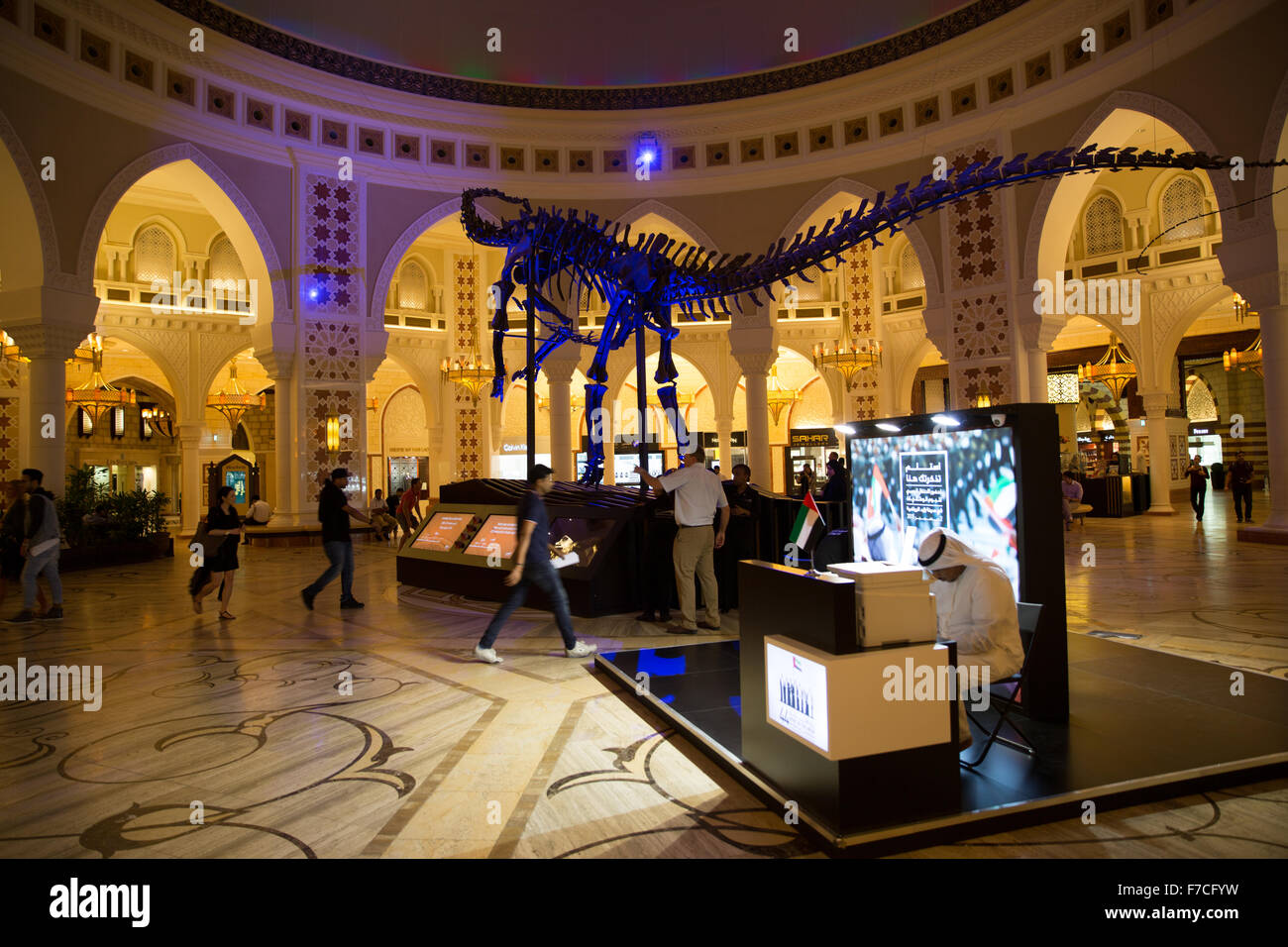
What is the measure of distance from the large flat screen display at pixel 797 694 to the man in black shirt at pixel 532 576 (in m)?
2.44

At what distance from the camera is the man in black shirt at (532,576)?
5.03 meters

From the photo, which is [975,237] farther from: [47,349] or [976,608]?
[47,349]

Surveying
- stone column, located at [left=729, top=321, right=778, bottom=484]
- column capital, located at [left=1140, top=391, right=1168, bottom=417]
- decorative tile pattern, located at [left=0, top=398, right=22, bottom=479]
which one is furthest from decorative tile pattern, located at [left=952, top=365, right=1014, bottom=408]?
decorative tile pattern, located at [left=0, top=398, right=22, bottom=479]

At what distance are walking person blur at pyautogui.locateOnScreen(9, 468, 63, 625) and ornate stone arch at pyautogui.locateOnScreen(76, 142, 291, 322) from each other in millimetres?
4830

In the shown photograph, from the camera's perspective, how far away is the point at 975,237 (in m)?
12.9

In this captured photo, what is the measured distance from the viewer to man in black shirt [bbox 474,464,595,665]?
503 cm

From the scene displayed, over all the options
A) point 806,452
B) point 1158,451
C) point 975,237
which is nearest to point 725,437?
point 806,452

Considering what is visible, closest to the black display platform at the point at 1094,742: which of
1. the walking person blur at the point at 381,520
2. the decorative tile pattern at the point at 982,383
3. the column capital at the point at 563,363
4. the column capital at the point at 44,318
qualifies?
the decorative tile pattern at the point at 982,383

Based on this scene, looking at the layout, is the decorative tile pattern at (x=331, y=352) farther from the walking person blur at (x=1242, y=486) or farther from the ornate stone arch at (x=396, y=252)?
the walking person blur at (x=1242, y=486)

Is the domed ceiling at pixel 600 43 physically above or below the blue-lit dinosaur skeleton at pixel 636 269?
above

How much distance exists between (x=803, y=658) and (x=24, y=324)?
474 inches

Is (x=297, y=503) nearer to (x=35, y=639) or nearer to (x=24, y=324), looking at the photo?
(x=24, y=324)

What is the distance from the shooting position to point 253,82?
12508 mm
